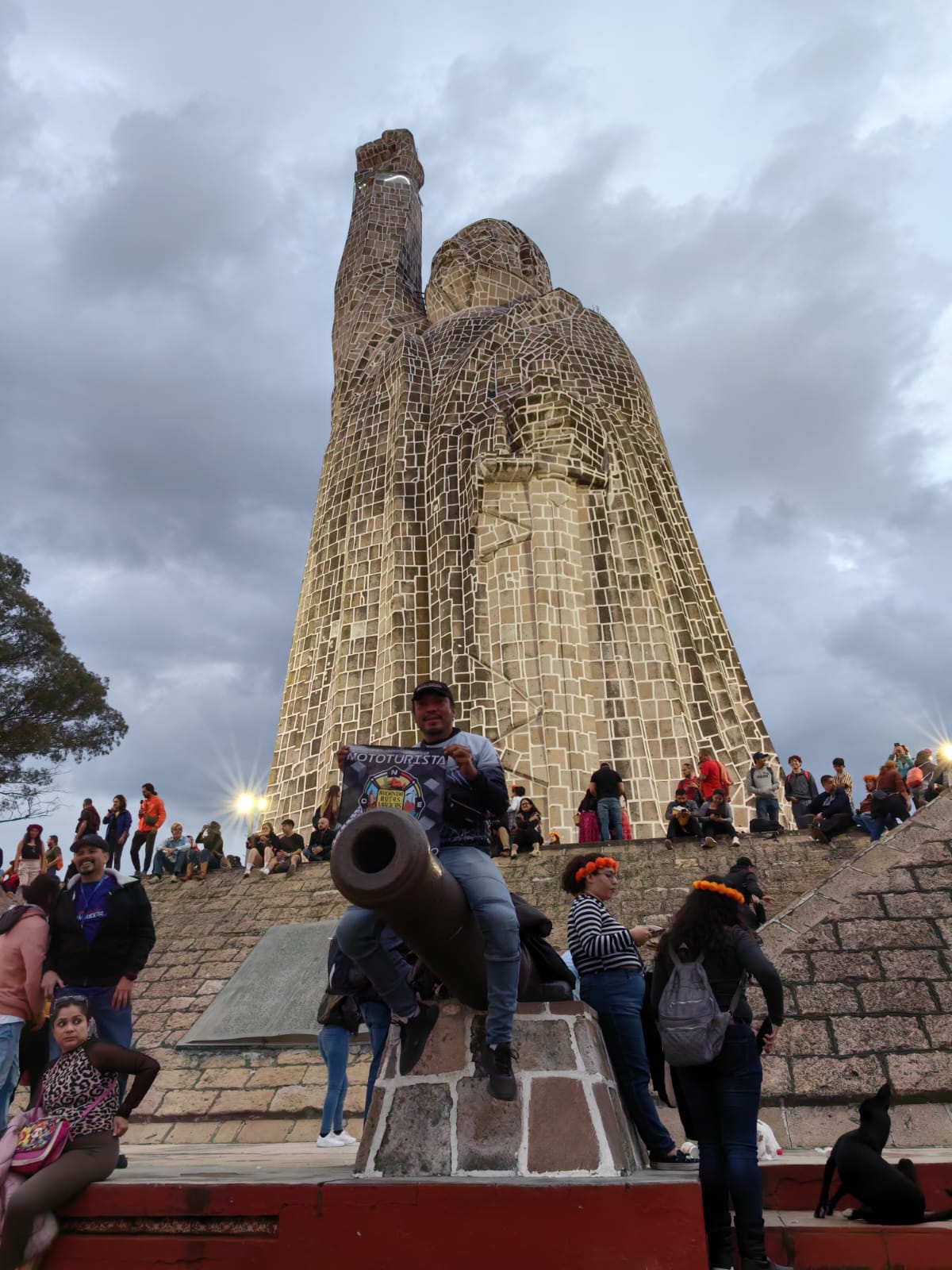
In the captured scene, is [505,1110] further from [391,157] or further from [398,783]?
[391,157]

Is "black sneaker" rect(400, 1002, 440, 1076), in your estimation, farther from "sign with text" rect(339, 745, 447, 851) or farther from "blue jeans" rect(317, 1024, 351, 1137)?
"blue jeans" rect(317, 1024, 351, 1137)

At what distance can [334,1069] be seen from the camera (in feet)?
15.7

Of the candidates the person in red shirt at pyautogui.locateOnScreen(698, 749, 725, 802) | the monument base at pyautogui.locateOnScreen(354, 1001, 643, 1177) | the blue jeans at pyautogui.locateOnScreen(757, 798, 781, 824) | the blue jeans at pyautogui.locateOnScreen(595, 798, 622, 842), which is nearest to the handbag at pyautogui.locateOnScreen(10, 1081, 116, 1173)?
the monument base at pyautogui.locateOnScreen(354, 1001, 643, 1177)

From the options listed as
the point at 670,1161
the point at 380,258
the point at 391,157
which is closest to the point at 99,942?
the point at 670,1161

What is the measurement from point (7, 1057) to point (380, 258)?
21442 millimetres

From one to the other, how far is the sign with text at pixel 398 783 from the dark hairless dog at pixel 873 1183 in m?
1.63

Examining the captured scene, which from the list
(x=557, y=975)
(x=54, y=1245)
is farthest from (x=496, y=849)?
(x=54, y=1245)

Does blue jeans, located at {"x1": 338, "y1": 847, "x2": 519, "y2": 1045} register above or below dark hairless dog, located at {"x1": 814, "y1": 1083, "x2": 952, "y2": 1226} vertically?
above

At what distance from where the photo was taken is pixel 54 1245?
278cm

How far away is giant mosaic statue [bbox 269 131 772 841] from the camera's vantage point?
1523 centimetres

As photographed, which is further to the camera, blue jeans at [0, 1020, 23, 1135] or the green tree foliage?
the green tree foliage

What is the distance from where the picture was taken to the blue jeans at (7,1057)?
404 cm

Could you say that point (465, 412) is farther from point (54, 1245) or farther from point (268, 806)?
point (54, 1245)

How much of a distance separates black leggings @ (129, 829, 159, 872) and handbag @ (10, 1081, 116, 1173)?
9.70m
